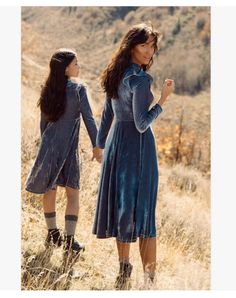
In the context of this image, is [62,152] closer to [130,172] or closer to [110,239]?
[130,172]

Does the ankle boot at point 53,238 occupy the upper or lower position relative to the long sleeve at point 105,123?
lower

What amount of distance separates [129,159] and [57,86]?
1.13 m

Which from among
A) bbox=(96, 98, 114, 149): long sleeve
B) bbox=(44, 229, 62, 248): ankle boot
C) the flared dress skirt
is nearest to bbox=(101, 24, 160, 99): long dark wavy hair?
bbox=(96, 98, 114, 149): long sleeve

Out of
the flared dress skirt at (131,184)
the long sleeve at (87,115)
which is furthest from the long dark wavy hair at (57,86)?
the flared dress skirt at (131,184)

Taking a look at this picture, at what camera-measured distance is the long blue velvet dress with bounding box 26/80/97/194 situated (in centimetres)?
586

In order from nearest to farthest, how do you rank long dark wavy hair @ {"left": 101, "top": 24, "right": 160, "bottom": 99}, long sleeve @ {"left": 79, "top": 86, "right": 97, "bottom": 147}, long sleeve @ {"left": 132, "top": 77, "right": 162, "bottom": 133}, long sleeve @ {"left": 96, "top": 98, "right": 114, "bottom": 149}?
long sleeve @ {"left": 132, "top": 77, "right": 162, "bottom": 133} < long dark wavy hair @ {"left": 101, "top": 24, "right": 160, "bottom": 99} < long sleeve @ {"left": 96, "top": 98, "right": 114, "bottom": 149} < long sleeve @ {"left": 79, "top": 86, "right": 97, "bottom": 147}

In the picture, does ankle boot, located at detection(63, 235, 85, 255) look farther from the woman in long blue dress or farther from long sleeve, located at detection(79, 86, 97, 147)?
long sleeve, located at detection(79, 86, 97, 147)

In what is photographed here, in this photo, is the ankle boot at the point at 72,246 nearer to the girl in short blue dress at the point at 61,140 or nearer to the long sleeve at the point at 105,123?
the girl in short blue dress at the point at 61,140

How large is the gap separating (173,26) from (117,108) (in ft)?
86.5

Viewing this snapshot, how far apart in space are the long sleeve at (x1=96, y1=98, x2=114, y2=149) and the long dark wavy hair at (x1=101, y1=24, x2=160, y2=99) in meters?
0.17

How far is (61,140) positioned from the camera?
5.89 m

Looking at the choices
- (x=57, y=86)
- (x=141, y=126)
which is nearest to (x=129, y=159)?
(x=141, y=126)

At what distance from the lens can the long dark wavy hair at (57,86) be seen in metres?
5.80

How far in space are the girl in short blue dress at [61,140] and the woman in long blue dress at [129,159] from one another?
2.18 ft
